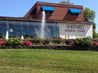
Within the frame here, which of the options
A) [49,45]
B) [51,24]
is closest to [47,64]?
[49,45]

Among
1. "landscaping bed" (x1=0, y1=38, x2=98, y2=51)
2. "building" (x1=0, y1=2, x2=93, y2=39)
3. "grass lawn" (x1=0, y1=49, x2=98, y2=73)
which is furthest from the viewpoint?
"building" (x1=0, y1=2, x2=93, y2=39)

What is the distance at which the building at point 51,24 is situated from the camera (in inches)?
1016

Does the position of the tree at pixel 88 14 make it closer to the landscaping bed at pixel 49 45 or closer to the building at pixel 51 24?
the building at pixel 51 24

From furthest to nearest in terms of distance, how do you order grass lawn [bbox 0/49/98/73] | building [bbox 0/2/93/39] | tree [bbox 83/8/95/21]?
tree [bbox 83/8/95/21] → building [bbox 0/2/93/39] → grass lawn [bbox 0/49/98/73]

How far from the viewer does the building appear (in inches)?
1016

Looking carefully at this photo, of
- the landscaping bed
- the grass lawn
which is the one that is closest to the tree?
the landscaping bed

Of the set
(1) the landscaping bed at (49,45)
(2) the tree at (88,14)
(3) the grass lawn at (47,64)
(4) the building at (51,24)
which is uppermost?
(2) the tree at (88,14)

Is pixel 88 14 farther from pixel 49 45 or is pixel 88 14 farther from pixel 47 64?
pixel 47 64

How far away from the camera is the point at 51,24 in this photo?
29.2m

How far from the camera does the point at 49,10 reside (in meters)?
32.7

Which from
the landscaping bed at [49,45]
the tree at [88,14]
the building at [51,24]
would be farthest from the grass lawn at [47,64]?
the tree at [88,14]

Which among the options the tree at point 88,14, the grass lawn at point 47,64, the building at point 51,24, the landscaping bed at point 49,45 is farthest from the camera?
the tree at point 88,14

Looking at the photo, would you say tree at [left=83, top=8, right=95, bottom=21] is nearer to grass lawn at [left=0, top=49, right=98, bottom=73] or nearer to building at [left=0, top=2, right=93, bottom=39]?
building at [left=0, top=2, right=93, bottom=39]

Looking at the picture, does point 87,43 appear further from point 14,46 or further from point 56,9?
point 56,9
